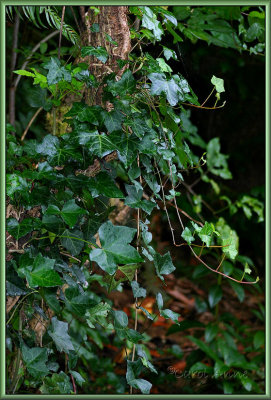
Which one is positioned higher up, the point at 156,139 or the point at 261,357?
the point at 156,139

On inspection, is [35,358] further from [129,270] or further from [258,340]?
[258,340]

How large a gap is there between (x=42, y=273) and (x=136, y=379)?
1.08 feet

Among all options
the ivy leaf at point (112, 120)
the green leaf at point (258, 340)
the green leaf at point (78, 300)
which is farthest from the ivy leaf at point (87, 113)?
the green leaf at point (258, 340)

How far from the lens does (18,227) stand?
100cm

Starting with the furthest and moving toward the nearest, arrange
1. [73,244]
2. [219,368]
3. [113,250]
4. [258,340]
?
[258,340] < [219,368] < [73,244] < [113,250]

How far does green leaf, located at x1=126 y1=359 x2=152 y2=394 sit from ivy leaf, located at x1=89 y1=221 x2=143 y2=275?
278 millimetres

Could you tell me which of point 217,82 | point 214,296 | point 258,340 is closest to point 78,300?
point 217,82

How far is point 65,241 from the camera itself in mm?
1031

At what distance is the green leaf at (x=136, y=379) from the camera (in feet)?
3.39

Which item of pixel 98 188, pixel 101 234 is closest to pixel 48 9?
pixel 98 188

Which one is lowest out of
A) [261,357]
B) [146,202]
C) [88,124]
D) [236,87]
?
[261,357]

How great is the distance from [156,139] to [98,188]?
186 mm

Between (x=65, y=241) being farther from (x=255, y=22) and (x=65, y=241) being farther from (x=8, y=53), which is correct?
(x=8, y=53)

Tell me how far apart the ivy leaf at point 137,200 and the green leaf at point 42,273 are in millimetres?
221
